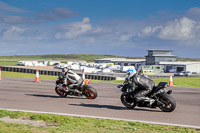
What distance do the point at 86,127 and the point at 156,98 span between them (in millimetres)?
3566

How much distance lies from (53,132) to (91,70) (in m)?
66.9

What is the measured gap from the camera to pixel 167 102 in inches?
383

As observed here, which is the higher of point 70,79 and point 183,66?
point 183,66

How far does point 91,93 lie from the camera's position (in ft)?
43.2

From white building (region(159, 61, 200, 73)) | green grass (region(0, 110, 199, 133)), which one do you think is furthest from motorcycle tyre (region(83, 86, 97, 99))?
white building (region(159, 61, 200, 73))

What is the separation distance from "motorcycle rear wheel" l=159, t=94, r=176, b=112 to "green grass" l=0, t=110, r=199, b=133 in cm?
228

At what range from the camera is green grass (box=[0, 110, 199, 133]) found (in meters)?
6.68

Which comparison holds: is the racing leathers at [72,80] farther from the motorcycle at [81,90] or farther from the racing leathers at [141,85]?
the racing leathers at [141,85]

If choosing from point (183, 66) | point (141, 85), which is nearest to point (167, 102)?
point (141, 85)

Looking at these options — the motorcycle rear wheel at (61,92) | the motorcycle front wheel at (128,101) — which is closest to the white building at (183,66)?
the motorcycle rear wheel at (61,92)

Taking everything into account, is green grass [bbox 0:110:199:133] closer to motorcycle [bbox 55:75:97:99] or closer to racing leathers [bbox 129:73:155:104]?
racing leathers [bbox 129:73:155:104]

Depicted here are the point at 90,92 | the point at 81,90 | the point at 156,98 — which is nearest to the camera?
the point at 156,98

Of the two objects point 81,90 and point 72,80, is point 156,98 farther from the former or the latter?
point 72,80

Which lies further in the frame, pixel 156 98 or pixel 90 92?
pixel 90 92
